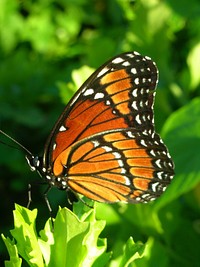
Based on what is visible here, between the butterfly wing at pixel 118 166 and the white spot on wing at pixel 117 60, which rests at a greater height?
the white spot on wing at pixel 117 60

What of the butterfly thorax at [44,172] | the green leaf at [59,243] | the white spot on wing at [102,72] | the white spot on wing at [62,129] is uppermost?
the white spot on wing at [102,72]

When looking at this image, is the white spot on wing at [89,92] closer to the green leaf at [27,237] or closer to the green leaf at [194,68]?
the green leaf at [27,237]

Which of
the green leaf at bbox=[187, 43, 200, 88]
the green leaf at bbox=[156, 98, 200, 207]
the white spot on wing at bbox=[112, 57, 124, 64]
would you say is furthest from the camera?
the green leaf at bbox=[187, 43, 200, 88]

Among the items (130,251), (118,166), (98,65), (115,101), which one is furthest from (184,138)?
(130,251)

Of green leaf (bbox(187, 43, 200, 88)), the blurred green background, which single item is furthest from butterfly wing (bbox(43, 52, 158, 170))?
green leaf (bbox(187, 43, 200, 88))

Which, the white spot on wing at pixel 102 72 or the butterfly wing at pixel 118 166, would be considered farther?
the butterfly wing at pixel 118 166

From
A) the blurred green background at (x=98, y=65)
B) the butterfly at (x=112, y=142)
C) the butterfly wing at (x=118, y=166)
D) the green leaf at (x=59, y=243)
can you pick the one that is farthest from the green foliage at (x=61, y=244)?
the butterfly wing at (x=118, y=166)

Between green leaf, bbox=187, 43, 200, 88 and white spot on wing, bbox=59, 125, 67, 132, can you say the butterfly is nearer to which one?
white spot on wing, bbox=59, 125, 67, 132
